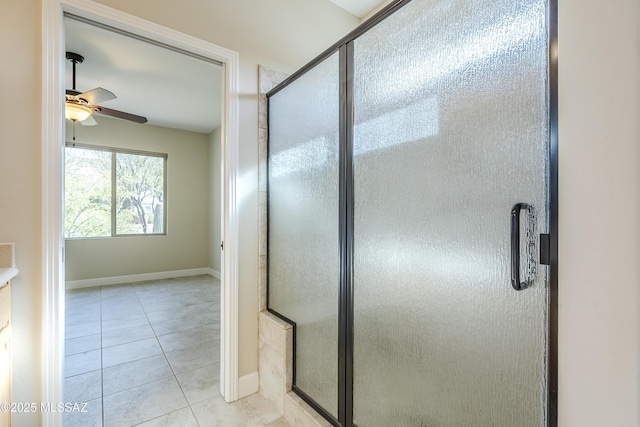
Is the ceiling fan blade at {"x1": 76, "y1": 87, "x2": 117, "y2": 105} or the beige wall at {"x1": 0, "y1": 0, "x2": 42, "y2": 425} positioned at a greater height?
the ceiling fan blade at {"x1": 76, "y1": 87, "x2": 117, "y2": 105}

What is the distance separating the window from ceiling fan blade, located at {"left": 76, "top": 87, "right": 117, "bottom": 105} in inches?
85.3

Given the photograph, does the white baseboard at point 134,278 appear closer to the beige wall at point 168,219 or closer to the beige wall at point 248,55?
the beige wall at point 168,219

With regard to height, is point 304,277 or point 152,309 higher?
point 304,277

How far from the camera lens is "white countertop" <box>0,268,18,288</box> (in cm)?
118

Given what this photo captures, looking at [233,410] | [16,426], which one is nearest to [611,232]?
[233,410]

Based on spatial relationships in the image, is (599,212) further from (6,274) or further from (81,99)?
(81,99)

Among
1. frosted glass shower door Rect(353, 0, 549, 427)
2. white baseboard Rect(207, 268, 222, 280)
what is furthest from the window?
frosted glass shower door Rect(353, 0, 549, 427)

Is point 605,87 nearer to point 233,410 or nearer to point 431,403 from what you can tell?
point 431,403

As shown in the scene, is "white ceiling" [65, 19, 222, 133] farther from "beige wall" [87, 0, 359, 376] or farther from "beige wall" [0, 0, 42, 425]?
"beige wall" [0, 0, 42, 425]

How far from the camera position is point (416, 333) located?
1082mm

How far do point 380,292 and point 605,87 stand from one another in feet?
3.10

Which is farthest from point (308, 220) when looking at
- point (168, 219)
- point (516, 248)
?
point (168, 219)

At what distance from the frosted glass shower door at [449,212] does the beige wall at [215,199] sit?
4.46m

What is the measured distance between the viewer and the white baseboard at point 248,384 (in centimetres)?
192
